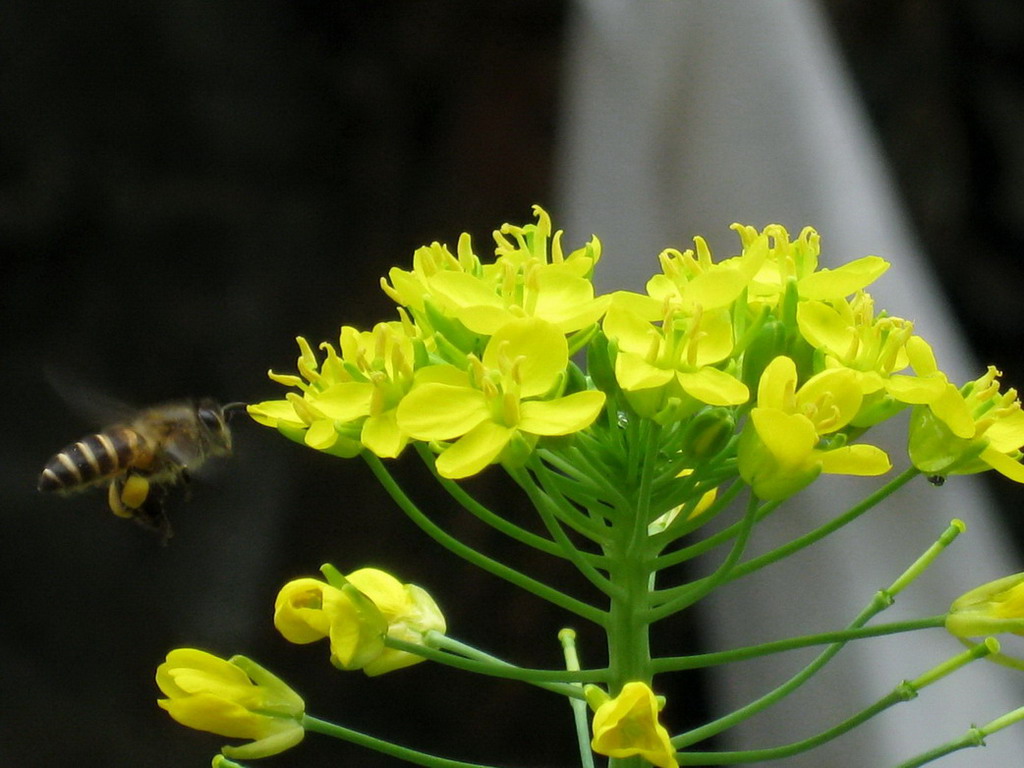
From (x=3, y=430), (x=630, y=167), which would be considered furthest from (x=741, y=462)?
(x=3, y=430)

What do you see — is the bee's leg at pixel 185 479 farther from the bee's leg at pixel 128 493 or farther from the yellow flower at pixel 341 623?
the yellow flower at pixel 341 623

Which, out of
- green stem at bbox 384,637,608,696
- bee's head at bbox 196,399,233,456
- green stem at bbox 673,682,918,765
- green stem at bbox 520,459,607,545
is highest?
bee's head at bbox 196,399,233,456

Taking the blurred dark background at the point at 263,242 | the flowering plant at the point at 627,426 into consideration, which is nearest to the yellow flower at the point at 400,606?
the flowering plant at the point at 627,426

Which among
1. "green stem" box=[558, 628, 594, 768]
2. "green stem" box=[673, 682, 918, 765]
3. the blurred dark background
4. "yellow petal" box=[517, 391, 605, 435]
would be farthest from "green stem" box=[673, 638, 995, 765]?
the blurred dark background

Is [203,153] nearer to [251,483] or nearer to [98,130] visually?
[98,130]

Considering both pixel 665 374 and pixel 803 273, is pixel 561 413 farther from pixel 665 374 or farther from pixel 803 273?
pixel 803 273

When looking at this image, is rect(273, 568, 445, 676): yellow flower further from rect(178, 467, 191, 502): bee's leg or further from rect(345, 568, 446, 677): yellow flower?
rect(178, 467, 191, 502): bee's leg

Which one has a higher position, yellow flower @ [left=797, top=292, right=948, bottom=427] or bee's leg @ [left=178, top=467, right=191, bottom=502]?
bee's leg @ [left=178, top=467, right=191, bottom=502]

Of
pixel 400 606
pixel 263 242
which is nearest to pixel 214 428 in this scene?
pixel 400 606

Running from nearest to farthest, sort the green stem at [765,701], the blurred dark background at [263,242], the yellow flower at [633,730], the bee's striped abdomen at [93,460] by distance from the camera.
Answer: the yellow flower at [633,730], the green stem at [765,701], the bee's striped abdomen at [93,460], the blurred dark background at [263,242]
